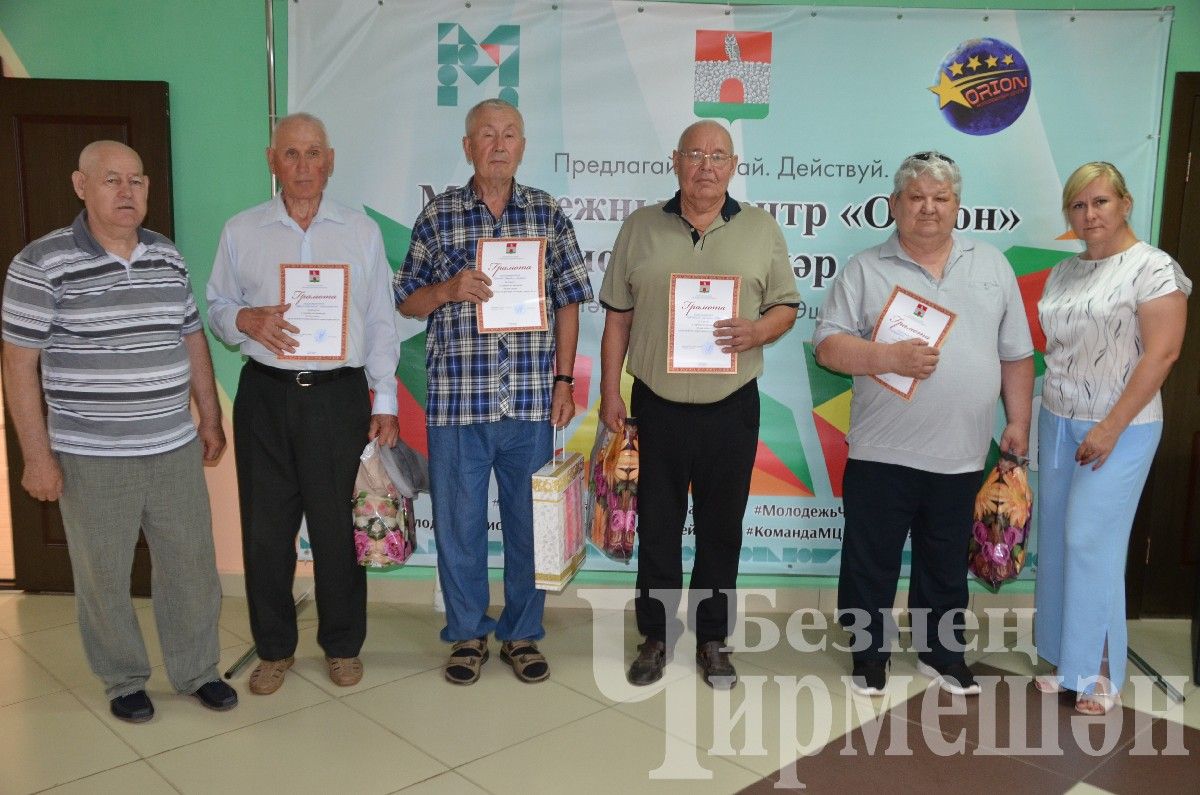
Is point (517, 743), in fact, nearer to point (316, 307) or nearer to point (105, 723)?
point (105, 723)

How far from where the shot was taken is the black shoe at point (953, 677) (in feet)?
9.74

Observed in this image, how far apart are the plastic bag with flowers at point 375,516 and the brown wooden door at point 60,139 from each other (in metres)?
1.49

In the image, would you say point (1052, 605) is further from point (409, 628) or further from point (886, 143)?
point (409, 628)

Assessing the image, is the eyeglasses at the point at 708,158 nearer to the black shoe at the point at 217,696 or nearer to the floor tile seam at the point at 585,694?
the floor tile seam at the point at 585,694

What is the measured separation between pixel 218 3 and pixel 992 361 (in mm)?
3192

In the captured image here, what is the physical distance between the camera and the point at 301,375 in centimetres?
275

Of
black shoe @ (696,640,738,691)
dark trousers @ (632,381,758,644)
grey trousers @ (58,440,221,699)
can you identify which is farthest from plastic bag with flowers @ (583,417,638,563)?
grey trousers @ (58,440,221,699)

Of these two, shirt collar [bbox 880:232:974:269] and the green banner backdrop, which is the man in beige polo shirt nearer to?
shirt collar [bbox 880:232:974:269]

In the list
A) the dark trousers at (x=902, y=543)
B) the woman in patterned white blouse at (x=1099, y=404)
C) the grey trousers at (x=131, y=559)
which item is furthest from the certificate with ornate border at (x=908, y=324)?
the grey trousers at (x=131, y=559)

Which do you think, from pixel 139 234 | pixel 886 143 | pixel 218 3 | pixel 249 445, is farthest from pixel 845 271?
pixel 218 3

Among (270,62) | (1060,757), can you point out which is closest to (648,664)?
(1060,757)

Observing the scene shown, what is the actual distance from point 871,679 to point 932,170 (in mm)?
1673

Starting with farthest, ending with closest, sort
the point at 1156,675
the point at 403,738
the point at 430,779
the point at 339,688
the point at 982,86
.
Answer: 1. the point at 982,86
2. the point at 1156,675
3. the point at 339,688
4. the point at 403,738
5. the point at 430,779

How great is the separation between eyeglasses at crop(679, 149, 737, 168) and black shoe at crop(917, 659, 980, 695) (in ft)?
6.12
